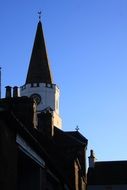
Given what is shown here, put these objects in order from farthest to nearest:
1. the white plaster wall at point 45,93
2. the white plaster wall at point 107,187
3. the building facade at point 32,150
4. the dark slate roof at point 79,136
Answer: the white plaster wall at point 45,93 < the white plaster wall at point 107,187 < the dark slate roof at point 79,136 < the building facade at point 32,150

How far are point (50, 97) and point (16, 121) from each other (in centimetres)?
7285

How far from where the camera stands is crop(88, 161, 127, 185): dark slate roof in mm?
68094

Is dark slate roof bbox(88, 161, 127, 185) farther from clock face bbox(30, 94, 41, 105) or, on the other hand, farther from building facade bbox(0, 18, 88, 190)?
building facade bbox(0, 18, 88, 190)

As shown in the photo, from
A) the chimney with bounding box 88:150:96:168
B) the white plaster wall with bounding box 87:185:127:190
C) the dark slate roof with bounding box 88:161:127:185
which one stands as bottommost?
the white plaster wall with bounding box 87:185:127:190

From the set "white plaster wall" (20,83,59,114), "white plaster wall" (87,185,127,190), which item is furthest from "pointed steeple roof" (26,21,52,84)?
"white plaster wall" (87,185,127,190)

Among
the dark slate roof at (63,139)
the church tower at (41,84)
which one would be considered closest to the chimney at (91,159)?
the church tower at (41,84)

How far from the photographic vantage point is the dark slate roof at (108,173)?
68.1m

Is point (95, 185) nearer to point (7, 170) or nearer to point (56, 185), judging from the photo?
point (56, 185)

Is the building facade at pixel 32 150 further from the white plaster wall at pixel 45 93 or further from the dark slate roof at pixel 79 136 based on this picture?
the white plaster wall at pixel 45 93

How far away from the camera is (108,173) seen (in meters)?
70.8

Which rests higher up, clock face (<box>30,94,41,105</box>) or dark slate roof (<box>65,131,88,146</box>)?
clock face (<box>30,94,41,105</box>)

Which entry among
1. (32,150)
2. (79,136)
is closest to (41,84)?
(79,136)

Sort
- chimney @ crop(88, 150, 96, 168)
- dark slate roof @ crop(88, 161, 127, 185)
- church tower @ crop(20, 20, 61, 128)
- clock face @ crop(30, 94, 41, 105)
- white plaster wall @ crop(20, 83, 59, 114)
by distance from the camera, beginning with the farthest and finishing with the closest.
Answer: church tower @ crop(20, 20, 61, 128), white plaster wall @ crop(20, 83, 59, 114), clock face @ crop(30, 94, 41, 105), chimney @ crop(88, 150, 96, 168), dark slate roof @ crop(88, 161, 127, 185)

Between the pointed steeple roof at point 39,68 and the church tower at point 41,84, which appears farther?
the pointed steeple roof at point 39,68
